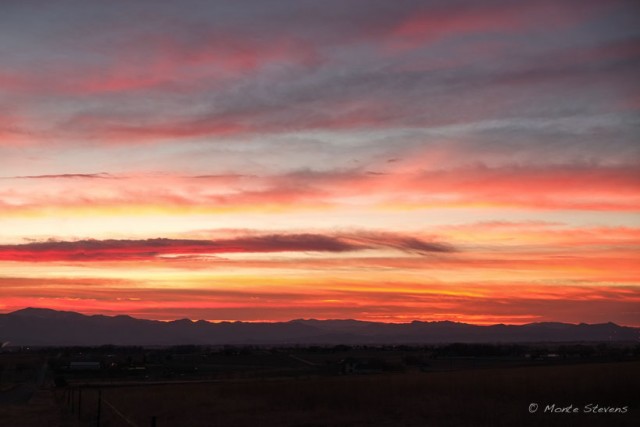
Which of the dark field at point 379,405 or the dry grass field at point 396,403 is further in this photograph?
the dark field at point 379,405

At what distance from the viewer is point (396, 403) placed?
4397 cm

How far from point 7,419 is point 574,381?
1283 inches

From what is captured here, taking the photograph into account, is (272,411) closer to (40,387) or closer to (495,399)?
(495,399)

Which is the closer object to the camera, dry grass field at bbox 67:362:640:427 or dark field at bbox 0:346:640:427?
A: dry grass field at bbox 67:362:640:427

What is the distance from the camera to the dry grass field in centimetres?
3488

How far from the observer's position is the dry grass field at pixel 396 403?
34.9 metres

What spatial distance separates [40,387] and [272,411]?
47862 millimetres

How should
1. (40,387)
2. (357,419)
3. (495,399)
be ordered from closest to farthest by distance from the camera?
(357,419) < (495,399) < (40,387)

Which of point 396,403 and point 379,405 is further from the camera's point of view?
point 396,403

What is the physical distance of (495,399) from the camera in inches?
1657

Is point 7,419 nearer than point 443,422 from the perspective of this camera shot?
No

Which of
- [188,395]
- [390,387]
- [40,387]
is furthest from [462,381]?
[40,387]

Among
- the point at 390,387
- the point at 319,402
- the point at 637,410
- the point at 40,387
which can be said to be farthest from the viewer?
the point at 40,387

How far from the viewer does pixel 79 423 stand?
1494 inches
